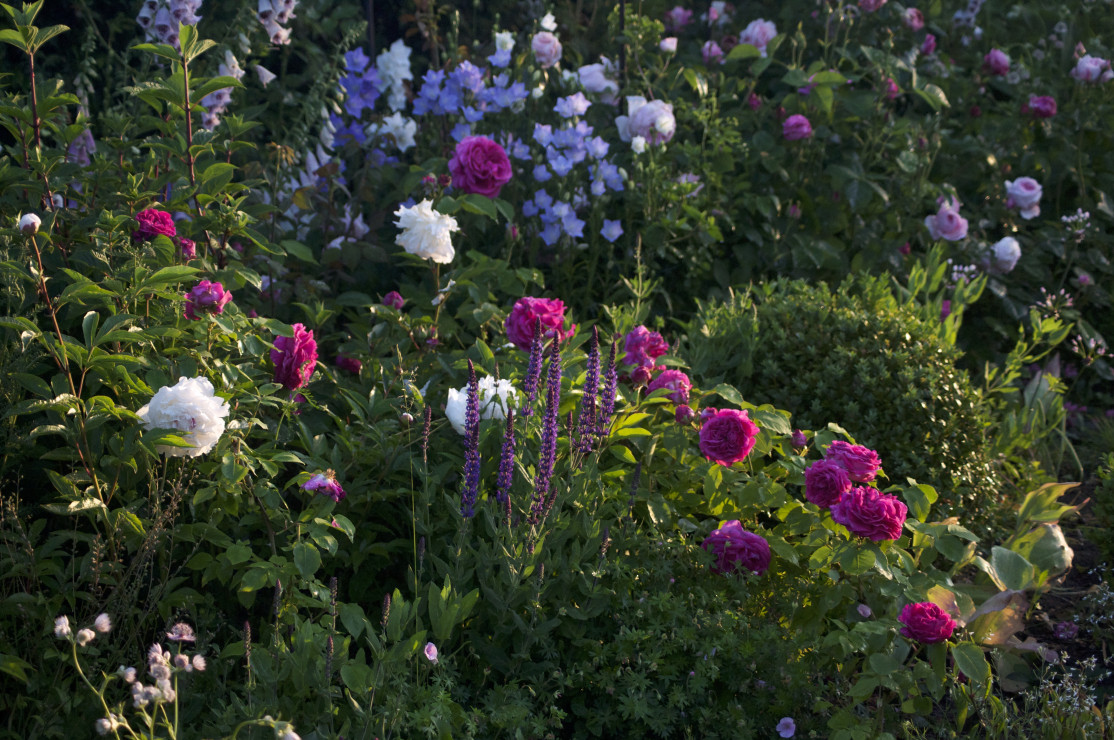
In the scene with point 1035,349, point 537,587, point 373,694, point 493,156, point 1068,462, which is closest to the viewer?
point 373,694

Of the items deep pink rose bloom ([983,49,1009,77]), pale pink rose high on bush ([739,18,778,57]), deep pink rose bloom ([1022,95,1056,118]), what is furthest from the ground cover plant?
deep pink rose bloom ([983,49,1009,77])

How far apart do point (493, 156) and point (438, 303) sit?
57cm

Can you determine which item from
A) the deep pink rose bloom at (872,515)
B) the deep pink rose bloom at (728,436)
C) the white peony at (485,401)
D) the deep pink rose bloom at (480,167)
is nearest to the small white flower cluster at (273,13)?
the deep pink rose bloom at (480,167)

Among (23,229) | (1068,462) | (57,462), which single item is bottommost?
(1068,462)

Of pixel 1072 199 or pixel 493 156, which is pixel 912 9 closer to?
pixel 1072 199

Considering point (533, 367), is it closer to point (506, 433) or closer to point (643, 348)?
point (506, 433)

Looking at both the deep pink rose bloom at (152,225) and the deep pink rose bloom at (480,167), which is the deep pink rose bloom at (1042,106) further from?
the deep pink rose bloom at (152,225)

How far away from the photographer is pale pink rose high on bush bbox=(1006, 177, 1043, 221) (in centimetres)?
424

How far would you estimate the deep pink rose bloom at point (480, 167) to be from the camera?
2928mm

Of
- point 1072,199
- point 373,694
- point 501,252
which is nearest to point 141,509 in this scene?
point 373,694

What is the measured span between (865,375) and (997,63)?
8.72 ft

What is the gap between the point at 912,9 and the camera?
4562 mm

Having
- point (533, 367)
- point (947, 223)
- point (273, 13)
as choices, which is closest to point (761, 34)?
point (947, 223)

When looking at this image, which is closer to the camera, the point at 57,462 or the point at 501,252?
the point at 57,462
